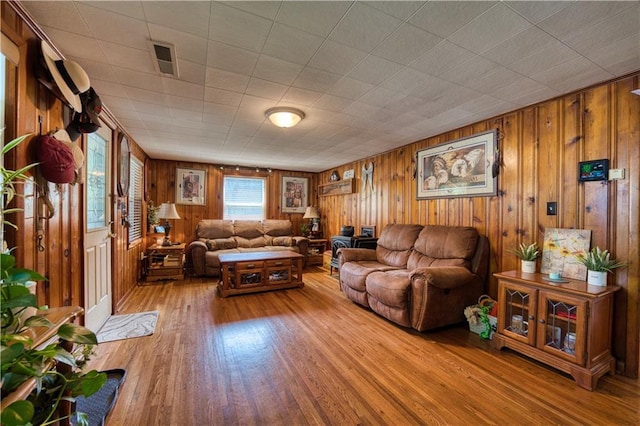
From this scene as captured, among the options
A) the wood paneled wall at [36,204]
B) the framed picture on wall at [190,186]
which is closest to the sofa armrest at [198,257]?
the framed picture on wall at [190,186]

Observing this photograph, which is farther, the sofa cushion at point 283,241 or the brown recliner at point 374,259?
the sofa cushion at point 283,241

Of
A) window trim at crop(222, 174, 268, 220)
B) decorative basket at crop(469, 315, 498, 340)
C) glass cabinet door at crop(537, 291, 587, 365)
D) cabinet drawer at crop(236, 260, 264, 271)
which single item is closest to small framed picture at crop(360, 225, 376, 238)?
cabinet drawer at crop(236, 260, 264, 271)

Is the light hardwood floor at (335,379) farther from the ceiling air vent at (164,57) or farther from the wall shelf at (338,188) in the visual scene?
the wall shelf at (338,188)

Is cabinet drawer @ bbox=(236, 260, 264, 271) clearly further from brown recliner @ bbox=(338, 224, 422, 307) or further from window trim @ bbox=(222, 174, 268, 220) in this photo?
window trim @ bbox=(222, 174, 268, 220)

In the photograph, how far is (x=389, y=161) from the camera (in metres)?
4.56

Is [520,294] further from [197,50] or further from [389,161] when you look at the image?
[197,50]

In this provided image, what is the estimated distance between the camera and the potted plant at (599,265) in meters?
2.05

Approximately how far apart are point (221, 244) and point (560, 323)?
4968mm

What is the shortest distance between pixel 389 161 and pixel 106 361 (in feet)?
14.1

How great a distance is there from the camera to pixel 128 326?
2777mm

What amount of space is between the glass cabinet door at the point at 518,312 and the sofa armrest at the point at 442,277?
0.39 m

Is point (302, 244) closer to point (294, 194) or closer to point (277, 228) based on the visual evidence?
point (277, 228)

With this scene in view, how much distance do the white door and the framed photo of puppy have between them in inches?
152

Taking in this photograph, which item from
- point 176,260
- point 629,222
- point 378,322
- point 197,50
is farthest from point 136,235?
point 629,222
